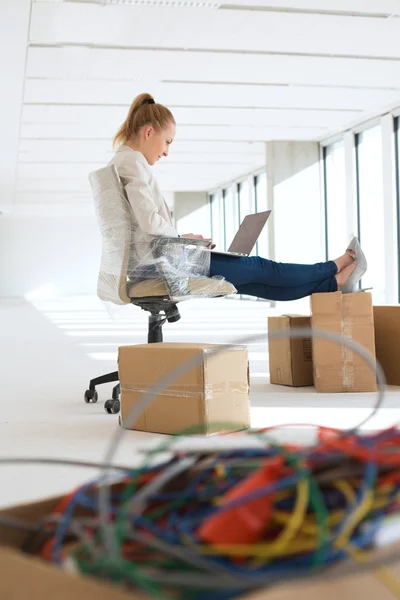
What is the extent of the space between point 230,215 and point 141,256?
14024 millimetres

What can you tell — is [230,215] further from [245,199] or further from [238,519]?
[238,519]

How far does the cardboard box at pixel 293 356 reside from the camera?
10.8 feet

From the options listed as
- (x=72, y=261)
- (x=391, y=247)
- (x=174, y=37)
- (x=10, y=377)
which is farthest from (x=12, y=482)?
(x=72, y=261)

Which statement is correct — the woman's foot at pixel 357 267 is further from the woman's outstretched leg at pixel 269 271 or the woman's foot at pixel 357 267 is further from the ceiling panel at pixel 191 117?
the ceiling panel at pixel 191 117

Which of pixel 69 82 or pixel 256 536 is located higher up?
pixel 69 82

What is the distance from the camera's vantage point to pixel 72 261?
21391 millimetres

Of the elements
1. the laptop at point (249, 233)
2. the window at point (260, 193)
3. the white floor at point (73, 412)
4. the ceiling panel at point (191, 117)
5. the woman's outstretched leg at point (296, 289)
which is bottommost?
the white floor at point (73, 412)

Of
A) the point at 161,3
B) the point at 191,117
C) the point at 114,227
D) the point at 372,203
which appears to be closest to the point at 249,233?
the point at 114,227

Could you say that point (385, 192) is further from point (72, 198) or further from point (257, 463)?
point (72, 198)

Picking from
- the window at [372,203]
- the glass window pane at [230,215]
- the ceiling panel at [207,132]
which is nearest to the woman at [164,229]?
the window at [372,203]

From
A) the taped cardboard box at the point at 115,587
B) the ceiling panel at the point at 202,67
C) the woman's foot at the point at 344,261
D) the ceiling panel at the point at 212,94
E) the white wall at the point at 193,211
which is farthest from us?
the white wall at the point at 193,211

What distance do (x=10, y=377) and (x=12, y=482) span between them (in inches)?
86.6

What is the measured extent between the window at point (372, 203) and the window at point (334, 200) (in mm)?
540

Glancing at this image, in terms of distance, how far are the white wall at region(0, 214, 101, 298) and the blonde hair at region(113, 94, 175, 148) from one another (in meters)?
Result: 18.3
